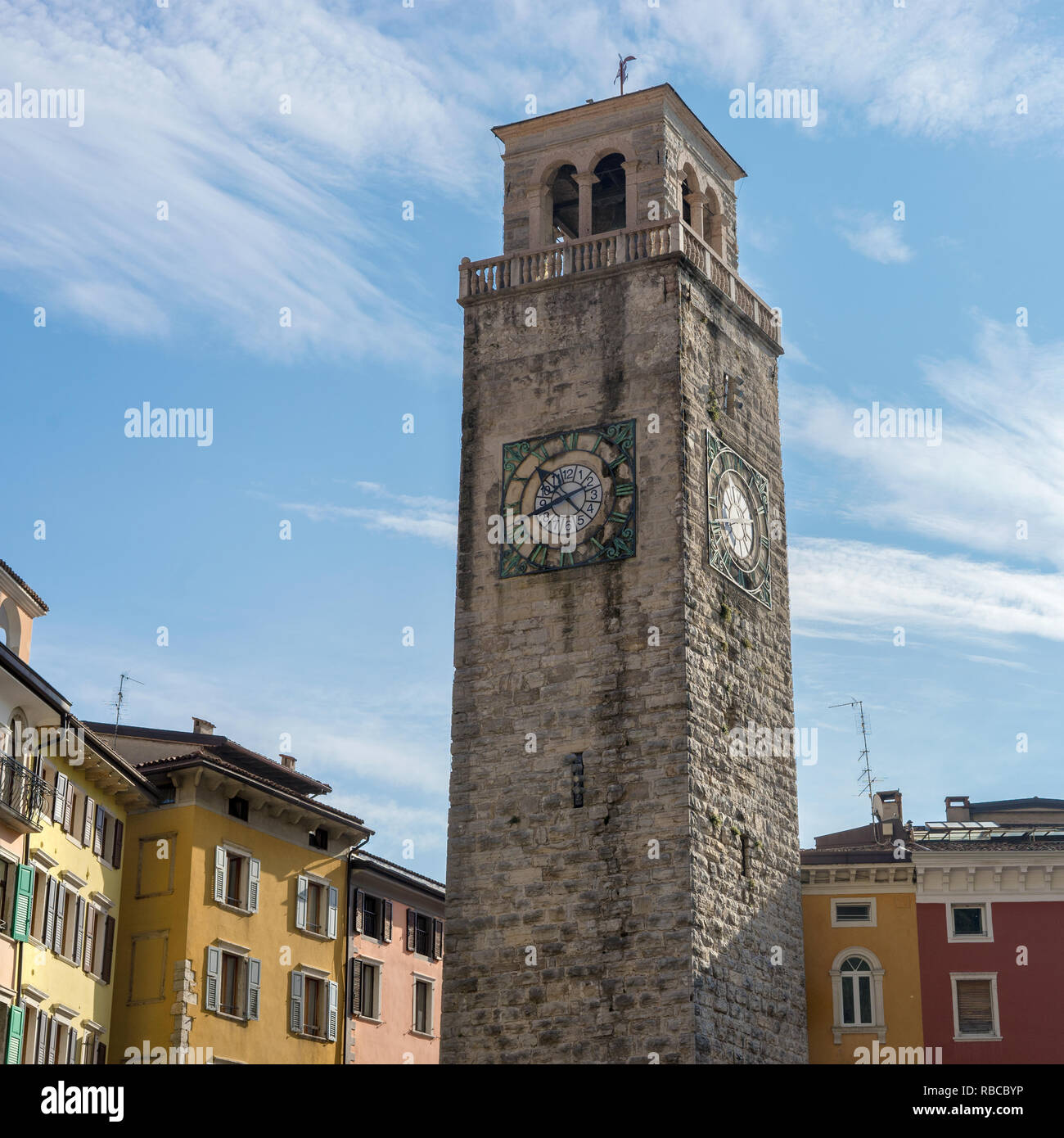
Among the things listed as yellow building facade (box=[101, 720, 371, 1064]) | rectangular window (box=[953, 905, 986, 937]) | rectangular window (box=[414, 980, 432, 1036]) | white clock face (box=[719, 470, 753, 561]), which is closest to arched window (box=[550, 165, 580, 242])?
white clock face (box=[719, 470, 753, 561])

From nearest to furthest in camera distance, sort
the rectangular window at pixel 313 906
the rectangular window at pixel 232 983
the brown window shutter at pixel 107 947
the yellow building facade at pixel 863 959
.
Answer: the yellow building facade at pixel 863 959
the brown window shutter at pixel 107 947
the rectangular window at pixel 232 983
the rectangular window at pixel 313 906

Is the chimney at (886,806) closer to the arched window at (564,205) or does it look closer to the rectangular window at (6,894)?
the arched window at (564,205)

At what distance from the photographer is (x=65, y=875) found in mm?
39750

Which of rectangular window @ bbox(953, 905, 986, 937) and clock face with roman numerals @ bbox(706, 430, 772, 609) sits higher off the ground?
clock face with roman numerals @ bbox(706, 430, 772, 609)

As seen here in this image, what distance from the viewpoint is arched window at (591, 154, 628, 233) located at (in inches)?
1742

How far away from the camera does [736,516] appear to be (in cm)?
4019

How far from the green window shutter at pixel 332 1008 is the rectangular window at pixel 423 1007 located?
13.4ft

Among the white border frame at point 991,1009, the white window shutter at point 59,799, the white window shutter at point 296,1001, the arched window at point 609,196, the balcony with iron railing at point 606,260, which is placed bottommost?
the white border frame at point 991,1009

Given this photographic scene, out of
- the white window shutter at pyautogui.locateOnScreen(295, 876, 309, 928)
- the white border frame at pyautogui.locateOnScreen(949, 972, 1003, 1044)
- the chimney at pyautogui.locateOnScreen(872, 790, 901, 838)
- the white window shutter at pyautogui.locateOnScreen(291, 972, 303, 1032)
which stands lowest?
the white border frame at pyautogui.locateOnScreen(949, 972, 1003, 1044)

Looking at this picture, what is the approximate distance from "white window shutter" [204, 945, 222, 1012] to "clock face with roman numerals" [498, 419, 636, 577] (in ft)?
35.1

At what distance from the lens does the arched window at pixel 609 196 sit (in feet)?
145

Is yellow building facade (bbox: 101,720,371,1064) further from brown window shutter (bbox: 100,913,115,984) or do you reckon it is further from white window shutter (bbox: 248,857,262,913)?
brown window shutter (bbox: 100,913,115,984)

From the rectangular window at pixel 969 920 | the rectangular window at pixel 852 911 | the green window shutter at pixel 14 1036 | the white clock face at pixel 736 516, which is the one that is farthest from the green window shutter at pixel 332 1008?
the rectangular window at pixel 969 920
